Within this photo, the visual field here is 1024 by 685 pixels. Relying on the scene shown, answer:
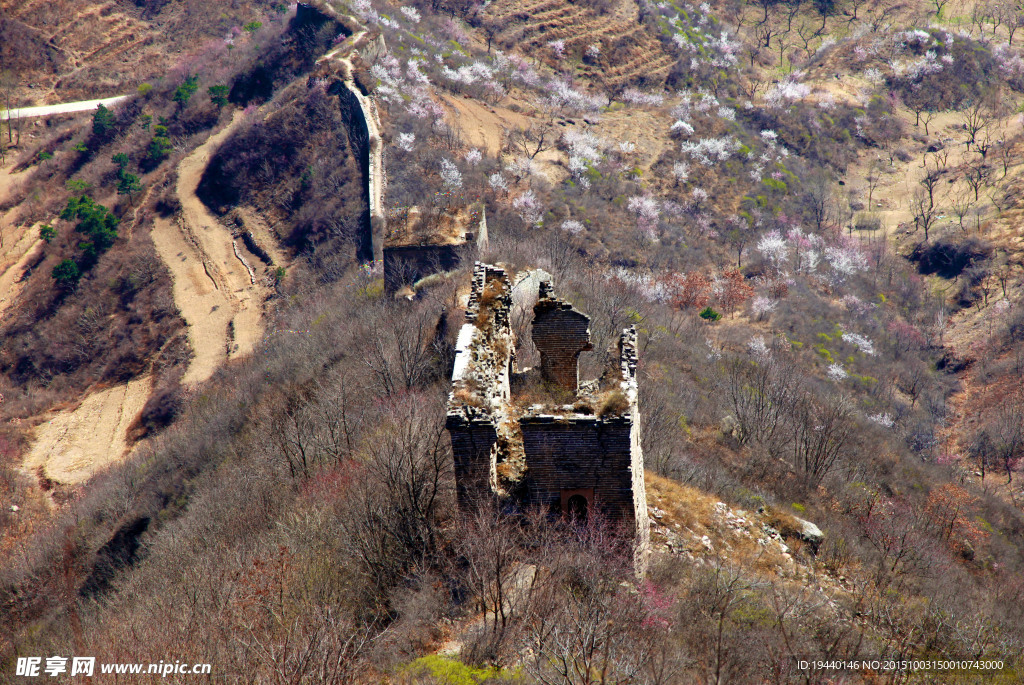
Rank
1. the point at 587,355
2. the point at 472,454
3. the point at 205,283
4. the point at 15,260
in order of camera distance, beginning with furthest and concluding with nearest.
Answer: the point at 15,260 < the point at 205,283 < the point at 587,355 < the point at 472,454

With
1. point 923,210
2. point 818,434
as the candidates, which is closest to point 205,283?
point 818,434

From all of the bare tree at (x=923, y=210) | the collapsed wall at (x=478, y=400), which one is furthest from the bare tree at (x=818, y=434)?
the bare tree at (x=923, y=210)

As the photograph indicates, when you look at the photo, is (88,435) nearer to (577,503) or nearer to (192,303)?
(192,303)

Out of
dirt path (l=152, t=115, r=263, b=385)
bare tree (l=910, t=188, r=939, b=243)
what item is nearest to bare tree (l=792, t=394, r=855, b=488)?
dirt path (l=152, t=115, r=263, b=385)

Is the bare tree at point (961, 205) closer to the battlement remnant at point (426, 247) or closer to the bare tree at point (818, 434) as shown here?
the bare tree at point (818, 434)

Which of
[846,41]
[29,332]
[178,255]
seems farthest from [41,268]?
[846,41]

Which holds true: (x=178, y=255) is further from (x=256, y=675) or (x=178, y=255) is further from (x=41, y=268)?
(x=256, y=675)

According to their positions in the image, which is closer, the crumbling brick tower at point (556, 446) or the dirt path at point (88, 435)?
the crumbling brick tower at point (556, 446)
